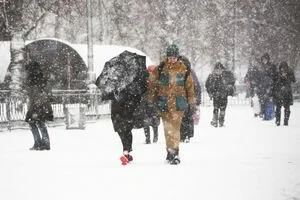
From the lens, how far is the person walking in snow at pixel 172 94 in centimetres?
912

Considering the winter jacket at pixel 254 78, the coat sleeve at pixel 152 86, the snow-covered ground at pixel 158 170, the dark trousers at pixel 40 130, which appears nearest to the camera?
the snow-covered ground at pixel 158 170

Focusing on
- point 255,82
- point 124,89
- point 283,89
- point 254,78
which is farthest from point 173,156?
point 254,78

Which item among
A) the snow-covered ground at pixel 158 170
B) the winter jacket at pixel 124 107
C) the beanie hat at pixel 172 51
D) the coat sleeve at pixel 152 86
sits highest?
the beanie hat at pixel 172 51

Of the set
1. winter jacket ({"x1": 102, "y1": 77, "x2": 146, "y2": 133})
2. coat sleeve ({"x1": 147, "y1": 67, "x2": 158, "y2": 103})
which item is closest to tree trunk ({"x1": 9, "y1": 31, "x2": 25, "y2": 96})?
winter jacket ({"x1": 102, "y1": 77, "x2": 146, "y2": 133})

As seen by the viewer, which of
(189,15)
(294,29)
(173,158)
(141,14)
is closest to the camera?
(173,158)

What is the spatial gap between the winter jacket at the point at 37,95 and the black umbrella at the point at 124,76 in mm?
2488

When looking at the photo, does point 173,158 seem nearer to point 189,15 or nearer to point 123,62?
point 123,62

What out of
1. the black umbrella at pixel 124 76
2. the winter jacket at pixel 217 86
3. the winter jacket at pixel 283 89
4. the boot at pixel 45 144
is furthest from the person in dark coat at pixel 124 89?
the winter jacket at pixel 283 89

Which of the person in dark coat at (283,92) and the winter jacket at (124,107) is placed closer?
the winter jacket at (124,107)

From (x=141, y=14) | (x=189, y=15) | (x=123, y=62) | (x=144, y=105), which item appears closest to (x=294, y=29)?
(x=189, y=15)

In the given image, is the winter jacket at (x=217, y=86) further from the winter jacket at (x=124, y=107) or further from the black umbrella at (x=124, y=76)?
the winter jacket at (x=124, y=107)

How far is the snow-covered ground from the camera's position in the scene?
7066mm

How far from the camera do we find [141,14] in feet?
166

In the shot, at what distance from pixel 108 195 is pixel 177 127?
251cm
